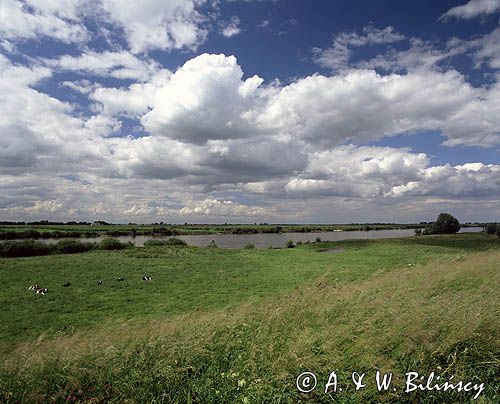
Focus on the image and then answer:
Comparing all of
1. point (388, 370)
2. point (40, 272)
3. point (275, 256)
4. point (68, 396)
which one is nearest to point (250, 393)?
point (388, 370)

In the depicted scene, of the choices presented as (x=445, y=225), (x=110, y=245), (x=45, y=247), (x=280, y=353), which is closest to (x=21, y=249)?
(x=45, y=247)

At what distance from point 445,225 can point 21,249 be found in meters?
92.5

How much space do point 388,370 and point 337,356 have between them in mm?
809

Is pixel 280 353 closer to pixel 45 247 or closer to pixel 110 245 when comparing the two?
pixel 110 245

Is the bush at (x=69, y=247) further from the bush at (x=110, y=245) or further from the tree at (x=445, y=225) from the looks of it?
the tree at (x=445, y=225)

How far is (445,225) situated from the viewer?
83.5 metres

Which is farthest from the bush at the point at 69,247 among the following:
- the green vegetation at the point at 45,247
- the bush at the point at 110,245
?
the bush at the point at 110,245

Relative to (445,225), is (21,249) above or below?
below

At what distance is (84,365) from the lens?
5.80 metres

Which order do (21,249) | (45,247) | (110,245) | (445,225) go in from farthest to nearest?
(445,225), (110,245), (45,247), (21,249)

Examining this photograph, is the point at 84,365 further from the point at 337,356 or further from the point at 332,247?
the point at 332,247

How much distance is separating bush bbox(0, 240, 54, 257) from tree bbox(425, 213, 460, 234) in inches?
3484

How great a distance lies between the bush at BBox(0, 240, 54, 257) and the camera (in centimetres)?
4810

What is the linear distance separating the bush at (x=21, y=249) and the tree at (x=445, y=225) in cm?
8849
